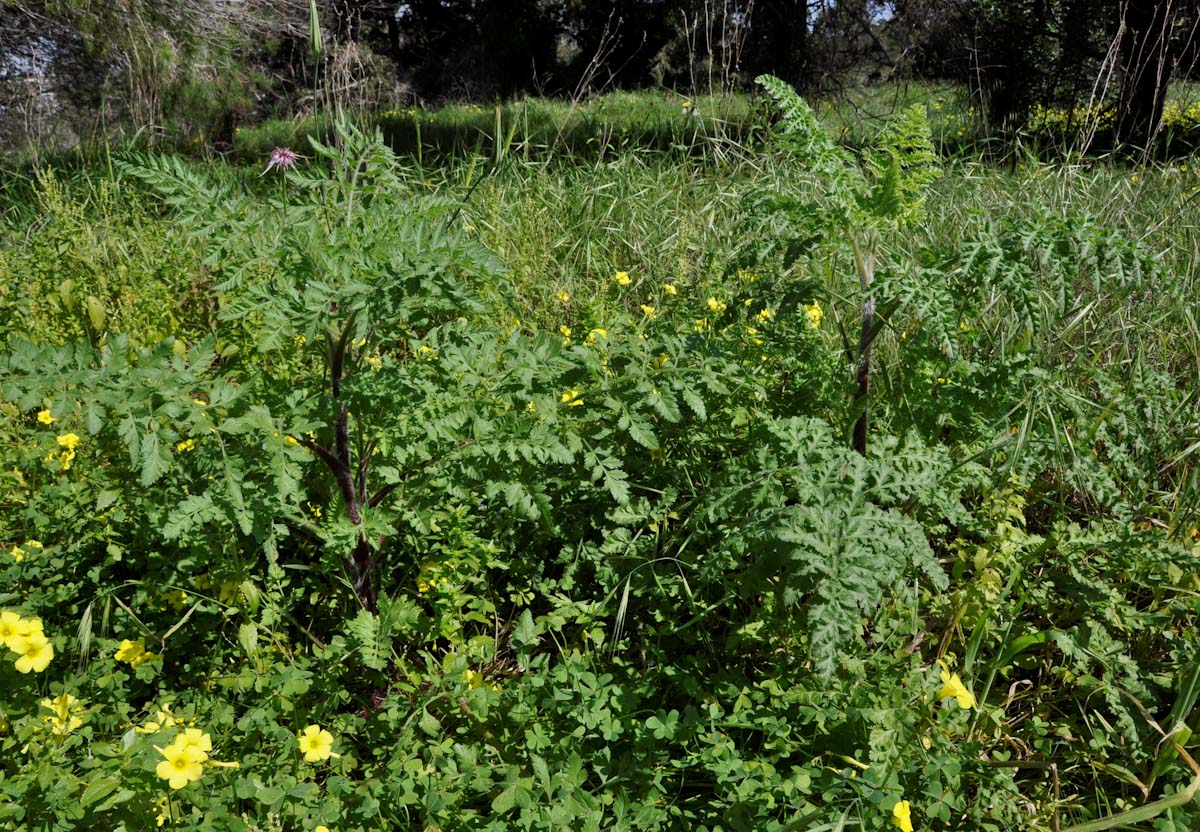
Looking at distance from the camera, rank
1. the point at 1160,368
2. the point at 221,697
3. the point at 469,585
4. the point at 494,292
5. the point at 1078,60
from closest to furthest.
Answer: the point at 221,697 → the point at 469,585 → the point at 1160,368 → the point at 494,292 → the point at 1078,60

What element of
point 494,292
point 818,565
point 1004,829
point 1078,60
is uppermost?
point 1078,60

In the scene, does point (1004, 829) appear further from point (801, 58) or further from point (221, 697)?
point (801, 58)

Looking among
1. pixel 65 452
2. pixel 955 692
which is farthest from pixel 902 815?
pixel 65 452

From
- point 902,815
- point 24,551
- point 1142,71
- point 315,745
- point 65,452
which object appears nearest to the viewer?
point 902,815

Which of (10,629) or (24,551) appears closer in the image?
(10,629)

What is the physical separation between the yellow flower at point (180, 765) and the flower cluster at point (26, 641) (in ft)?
1.19

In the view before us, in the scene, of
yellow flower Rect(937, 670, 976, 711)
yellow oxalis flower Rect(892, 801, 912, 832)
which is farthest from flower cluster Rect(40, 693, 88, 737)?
yellow flower Rect(937, 670, 976, 711)

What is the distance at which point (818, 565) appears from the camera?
4.85 ft

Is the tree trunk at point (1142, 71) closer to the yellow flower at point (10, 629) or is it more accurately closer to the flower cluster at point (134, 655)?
the flower cluster at point (134, 655)

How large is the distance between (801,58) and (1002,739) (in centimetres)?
944

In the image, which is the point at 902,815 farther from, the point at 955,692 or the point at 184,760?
the point at 184,760

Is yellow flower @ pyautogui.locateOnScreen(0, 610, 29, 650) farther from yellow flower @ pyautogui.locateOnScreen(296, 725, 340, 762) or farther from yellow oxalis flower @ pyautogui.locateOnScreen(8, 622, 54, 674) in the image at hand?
yellow flower @ pyautogui.locateOnScreen(296, 725, 340, 762)

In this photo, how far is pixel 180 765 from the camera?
153cm

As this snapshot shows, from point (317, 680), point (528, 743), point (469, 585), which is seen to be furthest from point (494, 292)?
point (528, 743)
